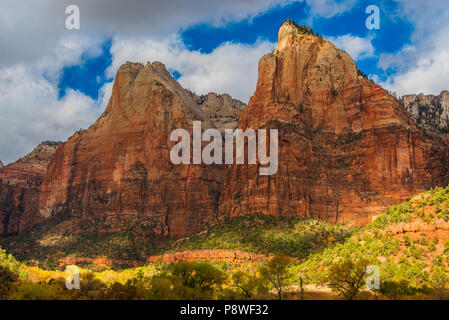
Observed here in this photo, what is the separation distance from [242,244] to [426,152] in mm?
45930

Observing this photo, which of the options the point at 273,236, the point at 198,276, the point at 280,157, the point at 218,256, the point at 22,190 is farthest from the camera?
the point at 22,190

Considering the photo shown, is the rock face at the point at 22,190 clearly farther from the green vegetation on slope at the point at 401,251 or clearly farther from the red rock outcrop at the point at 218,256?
the green vegetation on slope at the point at 401,251

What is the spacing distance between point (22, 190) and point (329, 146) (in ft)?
359

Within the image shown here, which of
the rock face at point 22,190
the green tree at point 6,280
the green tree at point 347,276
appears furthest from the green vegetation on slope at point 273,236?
the rock face at point 22,190

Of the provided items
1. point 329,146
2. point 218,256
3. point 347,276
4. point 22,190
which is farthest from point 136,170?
point 347,276

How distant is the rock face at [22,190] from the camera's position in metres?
167

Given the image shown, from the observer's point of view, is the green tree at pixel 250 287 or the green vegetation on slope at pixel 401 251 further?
the green vegetation on slope at pixel 401 251

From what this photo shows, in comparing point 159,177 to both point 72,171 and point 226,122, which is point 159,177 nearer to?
point 72,171

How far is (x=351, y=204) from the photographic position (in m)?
112

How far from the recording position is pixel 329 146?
121 m

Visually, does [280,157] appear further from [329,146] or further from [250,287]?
[250,287]

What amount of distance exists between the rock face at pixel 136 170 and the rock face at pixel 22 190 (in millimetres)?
6630

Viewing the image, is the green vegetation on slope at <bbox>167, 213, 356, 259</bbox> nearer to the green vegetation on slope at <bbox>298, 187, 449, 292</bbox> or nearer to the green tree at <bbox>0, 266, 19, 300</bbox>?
the green vegetation on slope at <bbox>298, 187, 449, 292</bbox>

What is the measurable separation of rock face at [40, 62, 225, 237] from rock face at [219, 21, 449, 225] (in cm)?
1545
